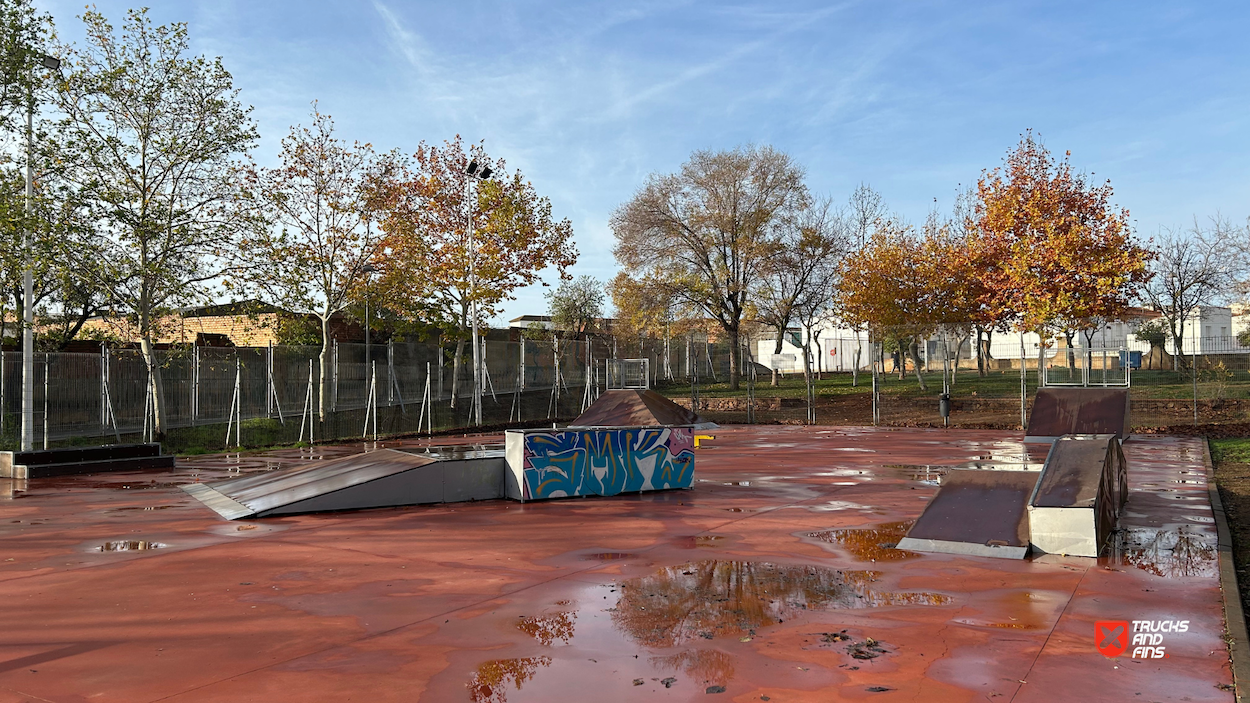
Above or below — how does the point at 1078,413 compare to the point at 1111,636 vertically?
above

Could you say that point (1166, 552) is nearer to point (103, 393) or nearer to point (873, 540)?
point (873, 540)

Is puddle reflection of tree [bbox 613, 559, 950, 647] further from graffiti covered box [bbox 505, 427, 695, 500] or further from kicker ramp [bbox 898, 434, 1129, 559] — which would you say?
graffiti covered box [bbox 505, 427, 695, 500]

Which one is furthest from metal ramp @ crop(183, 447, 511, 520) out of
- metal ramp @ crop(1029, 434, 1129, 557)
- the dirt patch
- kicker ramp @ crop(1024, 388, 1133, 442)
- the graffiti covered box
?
kicker ramp @ crop(1024, 388, 1133, 442)

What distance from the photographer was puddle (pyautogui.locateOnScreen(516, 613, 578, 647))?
552 cm

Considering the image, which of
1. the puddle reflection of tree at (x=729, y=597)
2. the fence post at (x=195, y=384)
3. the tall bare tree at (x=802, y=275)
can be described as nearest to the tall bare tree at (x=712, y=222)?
the tall bare tree at (x=802, y=275)

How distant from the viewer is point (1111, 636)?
555cm

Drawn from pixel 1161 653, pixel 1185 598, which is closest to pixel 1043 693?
pixel 1161 653

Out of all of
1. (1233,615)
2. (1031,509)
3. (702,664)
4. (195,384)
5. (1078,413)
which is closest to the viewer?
(702,664)

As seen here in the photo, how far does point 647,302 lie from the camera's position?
37.8m

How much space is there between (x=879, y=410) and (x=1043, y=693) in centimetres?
2846

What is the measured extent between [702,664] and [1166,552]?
5691 millimetres

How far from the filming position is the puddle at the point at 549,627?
5.52 m

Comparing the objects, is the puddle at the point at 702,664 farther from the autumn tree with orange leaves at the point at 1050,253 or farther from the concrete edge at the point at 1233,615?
the autumn tree with orange leaves at the point at 1050,253

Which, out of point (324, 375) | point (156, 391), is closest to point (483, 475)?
point (156, 391)
